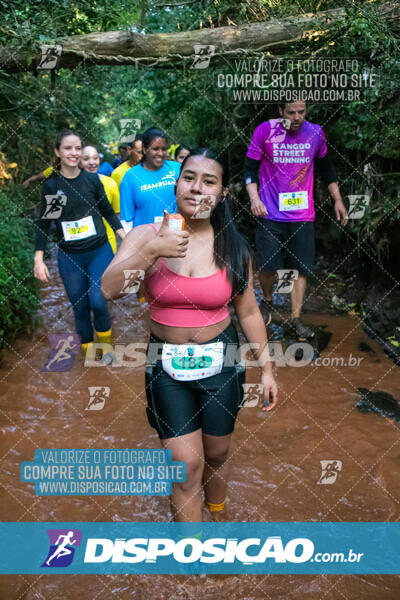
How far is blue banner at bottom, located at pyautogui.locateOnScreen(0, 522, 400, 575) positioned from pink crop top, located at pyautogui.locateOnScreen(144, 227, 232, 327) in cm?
95

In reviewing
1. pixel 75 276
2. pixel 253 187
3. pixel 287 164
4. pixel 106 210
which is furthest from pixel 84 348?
pixel 287 164

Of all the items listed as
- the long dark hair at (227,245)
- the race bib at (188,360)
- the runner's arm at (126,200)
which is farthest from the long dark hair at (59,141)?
the race bib at (188,360)

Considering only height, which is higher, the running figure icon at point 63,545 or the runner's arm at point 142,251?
the runner's arm at point 142,251

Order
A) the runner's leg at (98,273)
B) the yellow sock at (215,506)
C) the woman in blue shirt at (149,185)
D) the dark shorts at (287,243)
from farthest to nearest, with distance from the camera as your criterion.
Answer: the dark shorts at (287,243), the woman in blue shirt at (149,185), the runner's leg at (98,273), the yellow sock at (215,506)

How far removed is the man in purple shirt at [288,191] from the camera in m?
4.64

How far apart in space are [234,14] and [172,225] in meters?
5.68

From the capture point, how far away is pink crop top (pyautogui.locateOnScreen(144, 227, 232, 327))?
228 centimetres

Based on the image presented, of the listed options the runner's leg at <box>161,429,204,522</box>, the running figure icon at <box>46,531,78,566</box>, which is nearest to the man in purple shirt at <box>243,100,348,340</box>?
the runner's leg at <box>161,429,204,522</box>

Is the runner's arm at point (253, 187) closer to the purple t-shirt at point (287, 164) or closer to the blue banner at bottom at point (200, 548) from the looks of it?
the purple t-shirt at point (287, 164)

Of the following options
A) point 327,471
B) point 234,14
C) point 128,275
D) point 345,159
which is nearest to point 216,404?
point 128,275

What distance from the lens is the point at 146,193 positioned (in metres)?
4.57

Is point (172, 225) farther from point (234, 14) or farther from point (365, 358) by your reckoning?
point (234, 14)

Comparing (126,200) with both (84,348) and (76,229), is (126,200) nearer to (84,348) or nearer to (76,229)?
(76,229)

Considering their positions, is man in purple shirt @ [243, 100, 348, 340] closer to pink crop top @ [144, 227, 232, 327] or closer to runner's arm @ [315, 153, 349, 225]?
runner's arm @ [315, 153, 349, 225]
